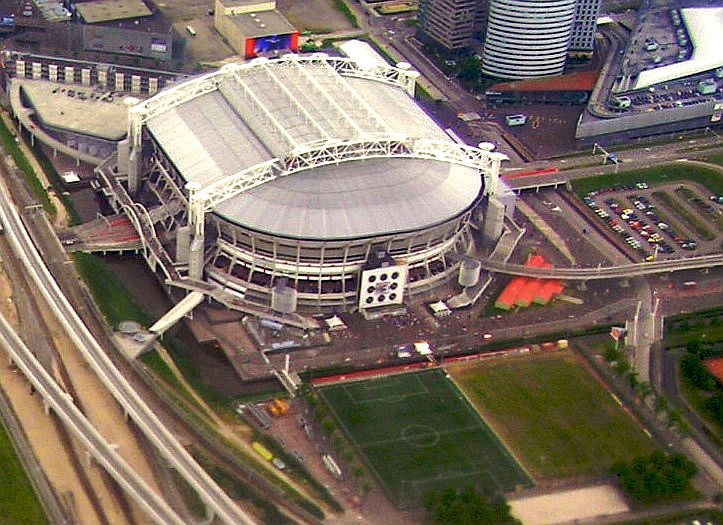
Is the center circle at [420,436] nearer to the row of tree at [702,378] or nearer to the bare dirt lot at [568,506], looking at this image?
the bare dirt lot at [568,506]

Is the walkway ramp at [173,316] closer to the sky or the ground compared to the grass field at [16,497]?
closer to the sky

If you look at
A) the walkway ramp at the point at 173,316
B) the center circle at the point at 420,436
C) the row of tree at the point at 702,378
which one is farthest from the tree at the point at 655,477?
the walkway ramp at the point at 173,316

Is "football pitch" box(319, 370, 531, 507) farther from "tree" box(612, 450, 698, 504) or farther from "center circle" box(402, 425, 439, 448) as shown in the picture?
"tree" box(612, 450, 698, 504)

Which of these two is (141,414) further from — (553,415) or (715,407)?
(715,407)

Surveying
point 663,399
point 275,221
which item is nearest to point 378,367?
point 275,221

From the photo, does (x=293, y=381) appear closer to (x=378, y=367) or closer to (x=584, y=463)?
(x=378, y=367)

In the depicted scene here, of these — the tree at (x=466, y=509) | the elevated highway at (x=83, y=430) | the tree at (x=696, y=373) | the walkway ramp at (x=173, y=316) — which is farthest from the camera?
the walkway ramp at (x=173, y=316)
